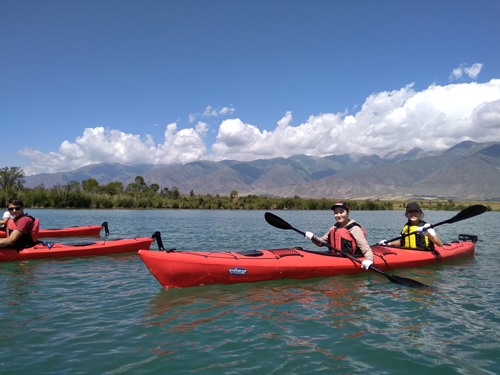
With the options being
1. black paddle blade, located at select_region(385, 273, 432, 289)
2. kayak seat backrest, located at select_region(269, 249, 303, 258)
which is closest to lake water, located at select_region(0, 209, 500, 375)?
black paddle blade, located at select_region(385, 273, 432, 289)

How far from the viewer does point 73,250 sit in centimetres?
995

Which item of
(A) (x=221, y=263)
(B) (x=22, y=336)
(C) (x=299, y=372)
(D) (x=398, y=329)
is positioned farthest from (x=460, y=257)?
(B) (x=22, y=336)

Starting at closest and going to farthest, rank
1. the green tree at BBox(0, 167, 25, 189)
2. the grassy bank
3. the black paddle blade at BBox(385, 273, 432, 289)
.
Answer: the black paddle blade at BBox(385, 273, 432, 289), the grassy bank, the green tree at BBox(0, 167, 25, 189)

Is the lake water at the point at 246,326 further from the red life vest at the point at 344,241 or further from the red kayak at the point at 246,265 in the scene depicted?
the red life vest at the point at 344,241

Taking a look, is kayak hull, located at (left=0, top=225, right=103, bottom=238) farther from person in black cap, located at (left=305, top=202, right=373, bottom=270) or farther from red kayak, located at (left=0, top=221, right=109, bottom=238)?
person in black cap, located at (left=305, top=202, right=373, bottom=270)

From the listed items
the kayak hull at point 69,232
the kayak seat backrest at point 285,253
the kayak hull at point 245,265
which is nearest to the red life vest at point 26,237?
the kayak hull at point 245,265

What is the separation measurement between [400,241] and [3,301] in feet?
29.4

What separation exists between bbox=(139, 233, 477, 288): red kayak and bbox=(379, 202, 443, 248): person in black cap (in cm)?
83

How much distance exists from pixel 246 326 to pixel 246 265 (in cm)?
202

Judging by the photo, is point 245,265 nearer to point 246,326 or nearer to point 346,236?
point 246,326

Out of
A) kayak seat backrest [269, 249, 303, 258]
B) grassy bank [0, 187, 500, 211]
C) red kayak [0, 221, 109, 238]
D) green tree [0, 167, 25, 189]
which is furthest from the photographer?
green tree [0, 167, 25, 189]

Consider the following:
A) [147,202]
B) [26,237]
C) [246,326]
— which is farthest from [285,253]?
[147,202]

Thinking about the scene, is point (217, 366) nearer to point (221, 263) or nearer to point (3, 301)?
point (221, 263)

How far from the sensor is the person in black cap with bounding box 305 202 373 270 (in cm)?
725
